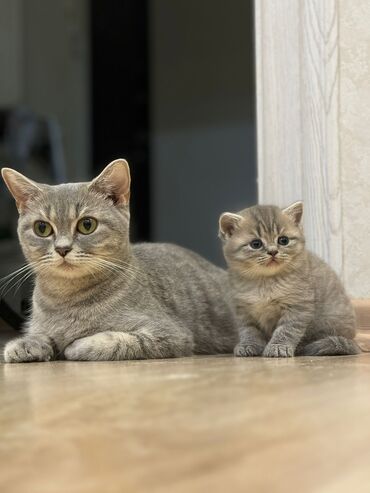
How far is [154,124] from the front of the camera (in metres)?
5.97

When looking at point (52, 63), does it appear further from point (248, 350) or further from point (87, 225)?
point (248, 350)

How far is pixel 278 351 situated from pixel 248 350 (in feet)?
0.32

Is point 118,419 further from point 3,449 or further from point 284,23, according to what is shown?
point 284,23

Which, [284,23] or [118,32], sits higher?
[118,32]

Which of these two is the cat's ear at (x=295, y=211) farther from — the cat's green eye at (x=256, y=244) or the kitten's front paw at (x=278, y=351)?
the kitten's front paw at (x=278, y=351)

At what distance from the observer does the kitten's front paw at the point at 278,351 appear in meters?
1.82

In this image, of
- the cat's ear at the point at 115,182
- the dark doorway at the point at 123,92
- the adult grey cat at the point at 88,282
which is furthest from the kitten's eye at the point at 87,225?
the dark doorway at the point at 123,92

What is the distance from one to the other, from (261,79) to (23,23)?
3458 millimetres

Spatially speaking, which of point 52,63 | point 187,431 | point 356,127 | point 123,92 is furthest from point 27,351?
point 52,63

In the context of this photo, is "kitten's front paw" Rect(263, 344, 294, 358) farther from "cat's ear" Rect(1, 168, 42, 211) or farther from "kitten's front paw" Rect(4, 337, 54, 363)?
"cat's ear" Rect(1, 168, 42, 211)

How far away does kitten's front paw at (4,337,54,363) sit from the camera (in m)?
1.87

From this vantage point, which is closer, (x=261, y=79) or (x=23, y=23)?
(x=261, y=79)

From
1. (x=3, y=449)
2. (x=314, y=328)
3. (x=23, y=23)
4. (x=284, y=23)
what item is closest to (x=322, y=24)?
(x=284, y=23)

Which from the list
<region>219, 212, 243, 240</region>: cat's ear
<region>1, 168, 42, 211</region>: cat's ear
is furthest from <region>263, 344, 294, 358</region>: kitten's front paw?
<region>1, 168, 42, 211</region>: cat's ear
